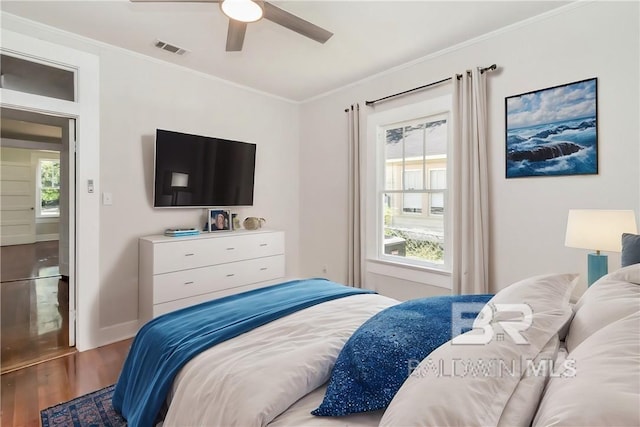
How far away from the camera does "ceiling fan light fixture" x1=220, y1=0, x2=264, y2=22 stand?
6.10 ft

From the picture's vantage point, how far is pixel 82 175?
2.79 meters

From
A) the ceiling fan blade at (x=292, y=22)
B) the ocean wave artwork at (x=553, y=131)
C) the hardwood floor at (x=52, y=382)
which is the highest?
the ceiling fan blade at (x=292, y=22)

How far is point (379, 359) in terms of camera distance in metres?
1.01

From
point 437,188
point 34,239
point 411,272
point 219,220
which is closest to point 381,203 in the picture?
point 437,188

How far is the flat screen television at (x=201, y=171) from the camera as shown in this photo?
10.4 feet

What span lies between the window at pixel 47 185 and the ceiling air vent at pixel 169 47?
6070mm

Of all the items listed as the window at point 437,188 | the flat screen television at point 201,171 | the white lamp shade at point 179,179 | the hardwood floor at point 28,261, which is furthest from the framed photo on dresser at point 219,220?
the hardwood floor at point 28,261

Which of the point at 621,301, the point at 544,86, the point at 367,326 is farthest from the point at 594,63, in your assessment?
the point at 367,326

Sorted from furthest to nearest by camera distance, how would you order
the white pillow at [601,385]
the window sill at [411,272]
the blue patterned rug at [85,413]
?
the window sill at [411,272]
the blue patterned rug at [85,413]
the white pillow at [601,385]

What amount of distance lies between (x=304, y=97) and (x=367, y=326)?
3765mm

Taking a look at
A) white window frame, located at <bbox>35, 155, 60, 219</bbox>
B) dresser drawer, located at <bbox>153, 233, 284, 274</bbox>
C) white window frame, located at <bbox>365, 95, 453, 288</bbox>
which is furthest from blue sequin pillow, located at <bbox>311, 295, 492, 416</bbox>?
white window frame, located at <bbox>35, 155, 60, 219</bbox>

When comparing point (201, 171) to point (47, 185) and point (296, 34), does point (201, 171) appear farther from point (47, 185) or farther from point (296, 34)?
point (47, 185)

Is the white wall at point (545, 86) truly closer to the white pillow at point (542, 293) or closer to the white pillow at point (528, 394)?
the white pillow at point (542, 293)

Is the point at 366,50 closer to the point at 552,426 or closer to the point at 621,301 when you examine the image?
the point at 621,301
